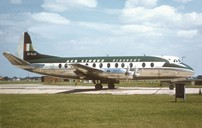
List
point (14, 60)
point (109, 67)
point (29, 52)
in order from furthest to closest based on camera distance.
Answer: point (29, 52) < point (14, 60) < point (109, 67)

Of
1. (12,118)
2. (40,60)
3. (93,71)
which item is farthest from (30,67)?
(12,118)

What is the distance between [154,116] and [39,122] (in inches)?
202

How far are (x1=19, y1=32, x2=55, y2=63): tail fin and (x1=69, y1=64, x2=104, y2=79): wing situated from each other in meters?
7.67

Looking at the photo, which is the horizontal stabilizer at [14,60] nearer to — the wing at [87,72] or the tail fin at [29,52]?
the tail fin at [29,52]

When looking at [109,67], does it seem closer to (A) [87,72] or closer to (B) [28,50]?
(A) [87,72]

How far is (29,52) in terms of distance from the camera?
42.3m

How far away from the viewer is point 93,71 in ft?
113

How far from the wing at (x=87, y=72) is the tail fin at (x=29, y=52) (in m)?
7.67

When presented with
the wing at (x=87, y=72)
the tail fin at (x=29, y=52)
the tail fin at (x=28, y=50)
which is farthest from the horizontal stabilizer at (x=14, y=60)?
the wing at (x=87, y=72)

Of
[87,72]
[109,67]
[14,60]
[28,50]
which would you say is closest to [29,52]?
[28,50]

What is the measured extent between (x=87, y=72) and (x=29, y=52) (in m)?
12.1

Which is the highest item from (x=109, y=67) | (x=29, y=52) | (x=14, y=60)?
(x=29, y=52)

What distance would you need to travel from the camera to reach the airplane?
3419 centimetres

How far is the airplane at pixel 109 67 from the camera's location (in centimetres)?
3419
